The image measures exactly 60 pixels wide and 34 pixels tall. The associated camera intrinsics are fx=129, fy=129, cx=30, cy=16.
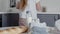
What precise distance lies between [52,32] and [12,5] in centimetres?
165

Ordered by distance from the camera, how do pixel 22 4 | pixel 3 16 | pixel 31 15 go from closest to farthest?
pixel 31 15 < pixel 22 4 < pixel 3 16

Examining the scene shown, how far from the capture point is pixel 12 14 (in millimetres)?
2100

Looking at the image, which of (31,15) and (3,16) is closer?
(31,15)

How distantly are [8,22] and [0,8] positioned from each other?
401 mm

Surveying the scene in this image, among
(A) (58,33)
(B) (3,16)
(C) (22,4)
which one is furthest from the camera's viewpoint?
(B) (3,16)

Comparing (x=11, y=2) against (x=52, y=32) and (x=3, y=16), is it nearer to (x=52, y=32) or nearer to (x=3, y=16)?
(x=3, y=16)

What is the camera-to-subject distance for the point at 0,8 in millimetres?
2328

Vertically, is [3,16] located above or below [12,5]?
below

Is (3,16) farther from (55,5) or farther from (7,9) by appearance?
(55,5)

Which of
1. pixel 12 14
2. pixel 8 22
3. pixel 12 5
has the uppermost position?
pixel 12 5

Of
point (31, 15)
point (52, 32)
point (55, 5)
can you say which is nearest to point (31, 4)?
point (31, 15)

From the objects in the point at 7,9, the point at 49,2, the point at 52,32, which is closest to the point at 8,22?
the point at 7,9

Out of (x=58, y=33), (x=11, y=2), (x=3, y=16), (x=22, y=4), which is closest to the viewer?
(x=58, y=33)

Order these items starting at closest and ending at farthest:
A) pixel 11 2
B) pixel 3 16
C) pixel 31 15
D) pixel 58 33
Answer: pixel 58 33 → pixel 31 15 → pixel 3 16 → pixel 11 2
